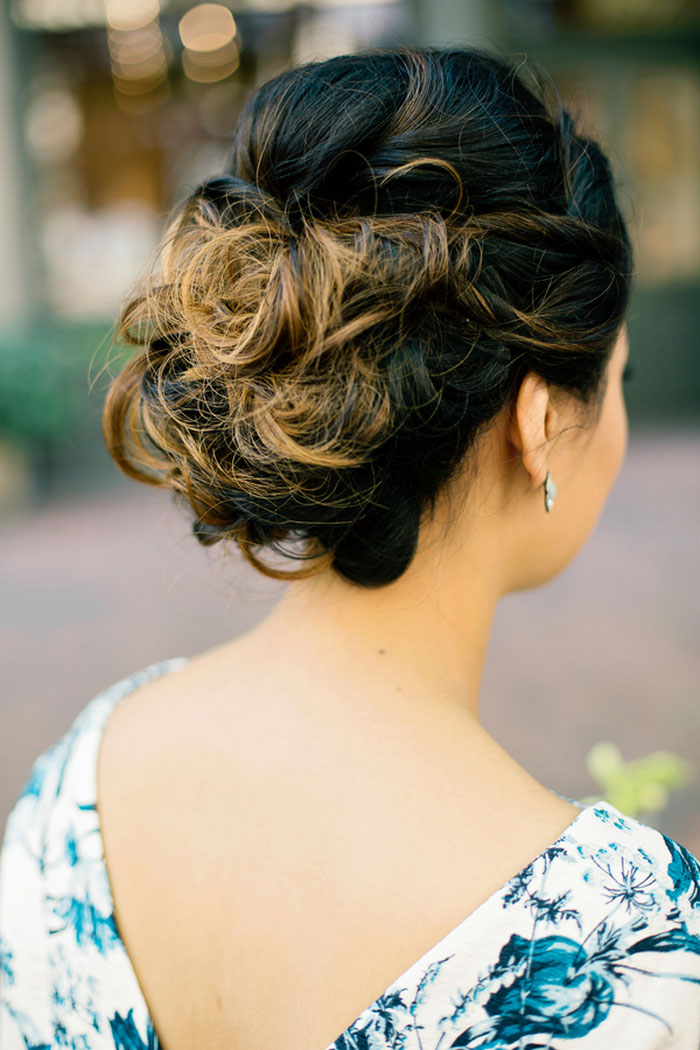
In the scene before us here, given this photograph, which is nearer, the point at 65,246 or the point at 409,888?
the point at 409,888

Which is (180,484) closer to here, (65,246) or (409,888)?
(409,888)

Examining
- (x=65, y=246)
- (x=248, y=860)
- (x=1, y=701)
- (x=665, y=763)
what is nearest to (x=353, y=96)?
(x=248, y=860)

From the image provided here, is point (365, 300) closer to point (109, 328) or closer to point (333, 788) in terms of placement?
point (333, 788)

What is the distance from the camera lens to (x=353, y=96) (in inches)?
41.1

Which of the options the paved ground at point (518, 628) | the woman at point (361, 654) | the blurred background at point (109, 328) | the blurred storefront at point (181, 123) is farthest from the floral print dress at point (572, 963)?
the blurred storefront at point (181, 123)

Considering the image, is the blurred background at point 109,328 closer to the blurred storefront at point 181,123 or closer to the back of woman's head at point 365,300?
the blurred storefront at point 181,123

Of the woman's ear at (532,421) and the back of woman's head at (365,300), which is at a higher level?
the back of woman's head at (365,300)

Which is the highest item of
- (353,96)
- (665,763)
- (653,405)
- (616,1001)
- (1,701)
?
(353,96)

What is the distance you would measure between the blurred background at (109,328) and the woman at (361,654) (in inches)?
80.0

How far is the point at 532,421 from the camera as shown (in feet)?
3.55

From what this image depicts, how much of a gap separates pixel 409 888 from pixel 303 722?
232mm

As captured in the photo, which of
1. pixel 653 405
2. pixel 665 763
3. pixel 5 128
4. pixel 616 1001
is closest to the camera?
pixel 616 1001

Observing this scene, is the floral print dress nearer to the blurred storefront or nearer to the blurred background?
the blurred background

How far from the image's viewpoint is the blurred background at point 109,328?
12.5ft
